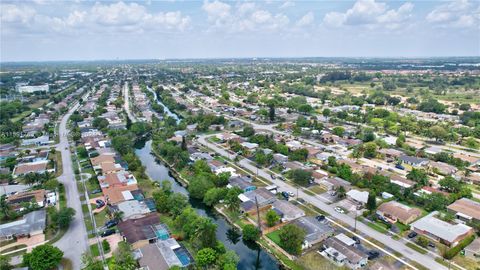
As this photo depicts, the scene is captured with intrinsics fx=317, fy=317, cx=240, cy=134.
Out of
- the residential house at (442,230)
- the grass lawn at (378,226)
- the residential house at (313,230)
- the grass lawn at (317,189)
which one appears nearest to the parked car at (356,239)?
the residential house at (313,230)

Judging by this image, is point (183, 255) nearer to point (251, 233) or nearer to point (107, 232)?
point (251, 233)

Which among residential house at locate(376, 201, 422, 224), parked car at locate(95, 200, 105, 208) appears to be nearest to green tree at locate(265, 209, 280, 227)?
residential house at locate(376, 201, 422, 224)

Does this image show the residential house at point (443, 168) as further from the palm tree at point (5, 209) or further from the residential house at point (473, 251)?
the palm tree at point (5, 209)

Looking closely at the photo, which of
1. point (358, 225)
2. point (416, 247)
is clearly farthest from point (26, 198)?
point (416, 247)

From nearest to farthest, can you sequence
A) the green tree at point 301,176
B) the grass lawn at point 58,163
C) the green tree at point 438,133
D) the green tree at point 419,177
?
1. the green tree at point 419,177
2. the green tree at point 301,176
3. the grass lawn at point 58,163
4. the green tree at point 438,133

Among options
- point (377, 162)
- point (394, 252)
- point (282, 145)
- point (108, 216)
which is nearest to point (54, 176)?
point (108, 216)

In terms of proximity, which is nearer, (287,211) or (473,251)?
(473,251)
